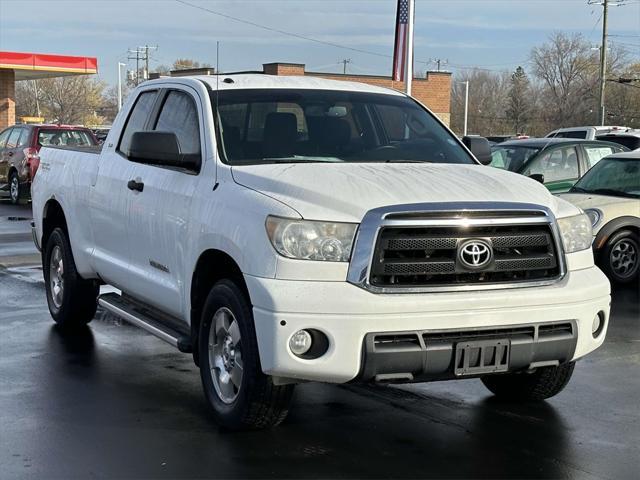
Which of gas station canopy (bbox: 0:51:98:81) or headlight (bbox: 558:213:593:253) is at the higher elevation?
gas station canopy (bbox: 0:51:98:81)

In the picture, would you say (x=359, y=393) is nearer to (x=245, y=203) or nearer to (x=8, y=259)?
(x=245, y=203)

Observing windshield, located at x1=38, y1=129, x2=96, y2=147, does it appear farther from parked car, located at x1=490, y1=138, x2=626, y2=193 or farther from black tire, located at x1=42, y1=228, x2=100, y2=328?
black tire, located at x1=42, y1=228, x2=100, y2=328

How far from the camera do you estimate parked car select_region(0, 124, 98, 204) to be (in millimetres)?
21891

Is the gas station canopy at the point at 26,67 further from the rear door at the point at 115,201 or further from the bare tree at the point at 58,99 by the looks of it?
the bare tree at the point at 58,99

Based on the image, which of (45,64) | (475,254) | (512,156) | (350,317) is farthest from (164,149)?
(45,64)

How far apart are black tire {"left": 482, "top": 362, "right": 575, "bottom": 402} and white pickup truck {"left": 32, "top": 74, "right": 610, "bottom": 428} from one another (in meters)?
0.01

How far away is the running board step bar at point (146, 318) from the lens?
584cm

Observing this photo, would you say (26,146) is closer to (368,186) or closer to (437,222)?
(368,186)

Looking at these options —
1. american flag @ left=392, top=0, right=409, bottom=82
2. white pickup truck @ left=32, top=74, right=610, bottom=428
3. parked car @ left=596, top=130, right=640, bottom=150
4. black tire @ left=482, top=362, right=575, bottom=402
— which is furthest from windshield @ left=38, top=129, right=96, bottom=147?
black tire @ left=482, top=362, right=575, bottom=402

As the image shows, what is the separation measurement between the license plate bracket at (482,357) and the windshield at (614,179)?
7.07m

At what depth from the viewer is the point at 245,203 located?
514 cm

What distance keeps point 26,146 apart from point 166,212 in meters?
17.2

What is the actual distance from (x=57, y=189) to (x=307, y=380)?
4162mm

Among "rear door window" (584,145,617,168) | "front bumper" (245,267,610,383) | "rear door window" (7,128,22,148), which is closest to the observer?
"front bumper" (245,267,610,383)
